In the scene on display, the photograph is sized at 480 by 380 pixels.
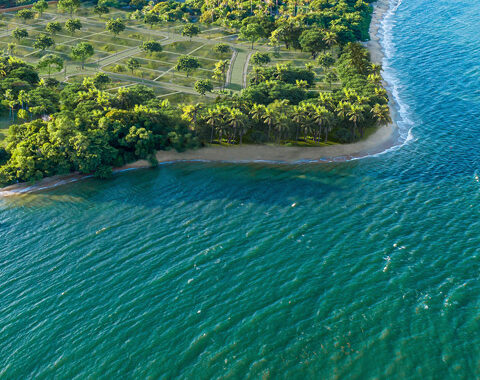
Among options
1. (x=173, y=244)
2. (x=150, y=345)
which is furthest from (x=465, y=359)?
(x=173, y=244)

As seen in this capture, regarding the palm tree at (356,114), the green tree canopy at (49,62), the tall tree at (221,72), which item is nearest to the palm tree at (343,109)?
the palm tree at (356,114)

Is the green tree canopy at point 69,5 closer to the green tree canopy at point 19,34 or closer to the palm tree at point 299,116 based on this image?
the green tree canopy at point 19,34

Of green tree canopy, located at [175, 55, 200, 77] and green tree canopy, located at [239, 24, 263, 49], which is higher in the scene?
green tree canopy, located at [239, 24, 263, 49]

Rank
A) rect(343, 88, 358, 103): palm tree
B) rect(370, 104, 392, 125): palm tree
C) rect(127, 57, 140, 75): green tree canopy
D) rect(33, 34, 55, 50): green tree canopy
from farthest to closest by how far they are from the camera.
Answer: rect(33, 34, 55, 50): green tree canopy
rect(127, 57, 140, 75): green tree canopy
rect(343, 88, 358, 103): palm tree
rect(370, 104, 392, 125): palm tree

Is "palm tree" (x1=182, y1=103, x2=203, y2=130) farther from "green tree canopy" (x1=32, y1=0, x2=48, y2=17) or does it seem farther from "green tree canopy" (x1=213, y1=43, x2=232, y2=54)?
"green tree canopy" (x1=32, y1=0, x2=48, y2=17)

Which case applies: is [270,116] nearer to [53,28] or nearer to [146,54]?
[146,54]

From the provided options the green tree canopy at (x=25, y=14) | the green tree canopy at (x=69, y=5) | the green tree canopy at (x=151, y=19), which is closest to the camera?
the green tree canopy at (x=25, y=14)

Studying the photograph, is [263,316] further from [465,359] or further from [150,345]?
[465,359]

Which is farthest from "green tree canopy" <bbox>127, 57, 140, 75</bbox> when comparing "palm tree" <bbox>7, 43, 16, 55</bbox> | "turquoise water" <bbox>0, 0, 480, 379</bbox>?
"turquoise water" <bbox>0, 0, 480, 379</bbox>

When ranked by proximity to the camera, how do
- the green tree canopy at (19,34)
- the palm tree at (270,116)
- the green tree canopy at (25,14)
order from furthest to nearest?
1. the green tree canopy at (25,14)
2. the green tree canopy at (19,34)
3. the palm tree at (270,116)
